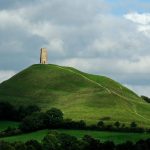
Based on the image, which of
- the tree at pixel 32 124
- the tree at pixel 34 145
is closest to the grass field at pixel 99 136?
the tree at pixel 32 124

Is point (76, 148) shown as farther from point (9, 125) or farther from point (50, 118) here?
point (9, 125)

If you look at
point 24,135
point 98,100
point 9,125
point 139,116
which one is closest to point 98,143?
point 24,135

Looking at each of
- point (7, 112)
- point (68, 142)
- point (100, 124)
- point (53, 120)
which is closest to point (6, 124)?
point (7, 112)

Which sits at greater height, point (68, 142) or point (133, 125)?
point (133, 125)

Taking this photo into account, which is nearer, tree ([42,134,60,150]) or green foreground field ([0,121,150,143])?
tree ([42,134,60,150])

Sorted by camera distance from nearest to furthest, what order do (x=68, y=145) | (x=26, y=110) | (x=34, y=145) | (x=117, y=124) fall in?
1. (x=34, y=145)
2. (x=68, y=145)
3. (x=117, y=124)
4. (x=26, y=110)

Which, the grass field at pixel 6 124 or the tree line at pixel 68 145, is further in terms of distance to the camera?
the grass field at pixel 6 124

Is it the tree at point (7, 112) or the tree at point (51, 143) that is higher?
the tree at point (7, 112)

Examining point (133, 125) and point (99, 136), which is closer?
point (99, 136)

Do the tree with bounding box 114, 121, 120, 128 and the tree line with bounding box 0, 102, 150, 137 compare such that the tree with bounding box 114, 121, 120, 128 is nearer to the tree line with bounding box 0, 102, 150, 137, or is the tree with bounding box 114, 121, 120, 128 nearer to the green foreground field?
the tree line with bounding box 0, 102, 150, 137

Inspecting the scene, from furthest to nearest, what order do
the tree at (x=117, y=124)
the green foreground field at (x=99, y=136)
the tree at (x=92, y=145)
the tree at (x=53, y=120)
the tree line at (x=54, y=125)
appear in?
the tree at (x=53, y=120), the tree at (x=117, y=124), the tree line at (x=54, y=125), the green foreground field at (x=99, y=136), the tree at (x=92, y=145)

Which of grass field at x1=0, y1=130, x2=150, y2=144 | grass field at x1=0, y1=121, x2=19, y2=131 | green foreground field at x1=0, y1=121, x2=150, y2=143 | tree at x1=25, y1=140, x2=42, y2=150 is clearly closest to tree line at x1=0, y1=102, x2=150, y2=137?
green foreground field at x1=0, y1=121, x2=150, y2=143

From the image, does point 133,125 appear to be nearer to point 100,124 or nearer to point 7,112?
point 100,124

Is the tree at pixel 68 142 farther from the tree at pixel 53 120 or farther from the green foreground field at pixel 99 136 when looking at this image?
the tree at pixel 53 120
